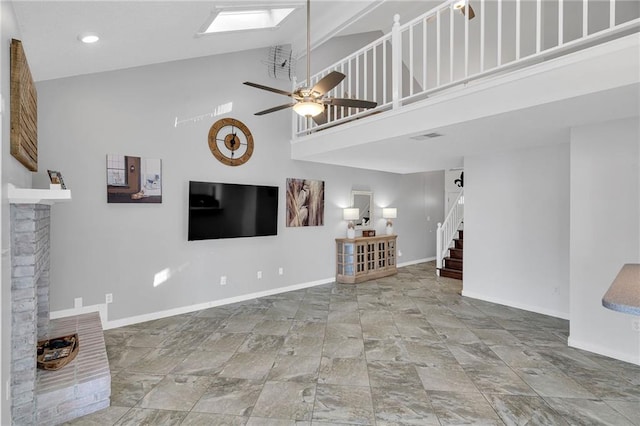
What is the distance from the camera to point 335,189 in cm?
659

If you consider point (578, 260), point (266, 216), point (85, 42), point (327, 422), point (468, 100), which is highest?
point (85, 42)

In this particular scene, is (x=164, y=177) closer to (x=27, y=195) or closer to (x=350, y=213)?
(x=27, y=195)

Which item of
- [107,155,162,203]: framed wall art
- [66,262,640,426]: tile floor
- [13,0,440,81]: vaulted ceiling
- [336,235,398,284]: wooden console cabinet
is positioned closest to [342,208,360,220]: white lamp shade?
[336,235,398,284]: wooden console cabinet

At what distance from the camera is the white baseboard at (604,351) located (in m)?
3.19

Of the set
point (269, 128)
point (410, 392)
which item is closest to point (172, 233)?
point (269, 128)

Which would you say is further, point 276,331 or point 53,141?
point 276,331

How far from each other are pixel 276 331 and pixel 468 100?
330 cm

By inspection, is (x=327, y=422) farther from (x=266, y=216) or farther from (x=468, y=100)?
(x=266, y=216)

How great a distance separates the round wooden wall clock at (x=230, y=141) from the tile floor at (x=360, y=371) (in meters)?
2.28

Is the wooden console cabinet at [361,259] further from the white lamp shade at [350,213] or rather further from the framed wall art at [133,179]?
the framed wall art at [133,179]

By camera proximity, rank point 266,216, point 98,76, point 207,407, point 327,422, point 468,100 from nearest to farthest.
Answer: point 327,422 < point 207,407 < point 468,100 < point 98,76 < point 266,216

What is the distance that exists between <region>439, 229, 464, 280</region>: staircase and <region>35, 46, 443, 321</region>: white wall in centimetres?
305

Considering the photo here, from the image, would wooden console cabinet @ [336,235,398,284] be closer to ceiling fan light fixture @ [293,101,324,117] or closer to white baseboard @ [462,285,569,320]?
white baseboard @ [462,285,569,320]

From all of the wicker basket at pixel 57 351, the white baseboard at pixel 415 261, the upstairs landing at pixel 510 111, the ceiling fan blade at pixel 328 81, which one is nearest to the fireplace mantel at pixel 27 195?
the wicker basket at pixel 57 351
